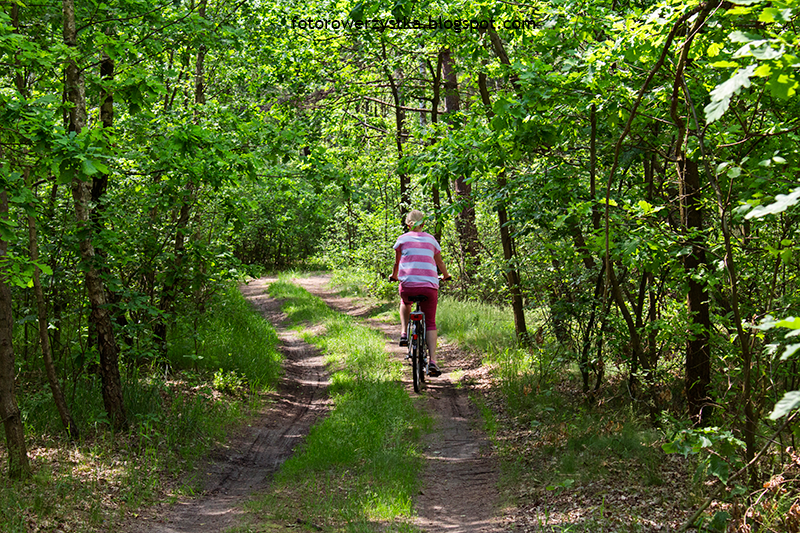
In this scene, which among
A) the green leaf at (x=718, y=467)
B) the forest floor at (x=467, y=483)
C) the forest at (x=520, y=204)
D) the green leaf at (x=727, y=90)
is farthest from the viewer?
the forest floor at (x=467, y=483)

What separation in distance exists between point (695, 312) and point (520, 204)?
2117 millimetres

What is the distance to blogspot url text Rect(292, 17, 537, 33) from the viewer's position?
6.93 m

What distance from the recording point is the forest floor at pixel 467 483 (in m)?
4.48

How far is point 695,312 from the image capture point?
15.7 ft

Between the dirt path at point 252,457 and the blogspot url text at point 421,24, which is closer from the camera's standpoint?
the dirt path at point 252,457

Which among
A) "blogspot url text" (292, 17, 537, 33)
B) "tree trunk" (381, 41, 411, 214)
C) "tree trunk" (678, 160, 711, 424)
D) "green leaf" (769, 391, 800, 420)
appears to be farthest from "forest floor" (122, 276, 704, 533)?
"tree trunk" (381, 41, 411, 214)

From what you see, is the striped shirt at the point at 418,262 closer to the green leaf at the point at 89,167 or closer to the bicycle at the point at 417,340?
the bicycle at the point at 417,340

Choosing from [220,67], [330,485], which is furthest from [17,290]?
[220,67]

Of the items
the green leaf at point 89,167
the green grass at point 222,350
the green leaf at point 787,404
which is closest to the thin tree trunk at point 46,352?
the green leaf at point 89,167

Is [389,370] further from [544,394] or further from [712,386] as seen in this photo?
[712,386]

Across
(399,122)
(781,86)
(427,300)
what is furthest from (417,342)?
(399,122)

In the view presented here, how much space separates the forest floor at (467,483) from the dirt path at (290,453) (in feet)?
0.04

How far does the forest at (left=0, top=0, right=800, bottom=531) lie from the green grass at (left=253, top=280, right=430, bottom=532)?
52.2 inches

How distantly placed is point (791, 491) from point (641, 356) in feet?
6.20
